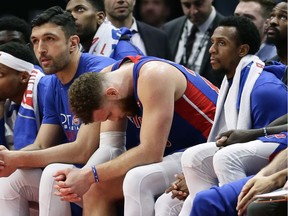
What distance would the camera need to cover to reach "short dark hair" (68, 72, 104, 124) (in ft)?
14.8

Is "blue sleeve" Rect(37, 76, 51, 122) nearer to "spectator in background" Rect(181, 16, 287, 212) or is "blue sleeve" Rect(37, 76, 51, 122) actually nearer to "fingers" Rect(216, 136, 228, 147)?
"spectator in background" Rect(181, 16, 287, 212)

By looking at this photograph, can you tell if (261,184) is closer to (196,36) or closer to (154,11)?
(196,36)

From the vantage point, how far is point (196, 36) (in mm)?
6934

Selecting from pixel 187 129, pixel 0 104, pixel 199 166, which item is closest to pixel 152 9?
pixel 0 104

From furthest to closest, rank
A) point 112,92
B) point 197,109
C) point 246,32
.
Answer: point 246,32 → point 197,109 → point 112,92

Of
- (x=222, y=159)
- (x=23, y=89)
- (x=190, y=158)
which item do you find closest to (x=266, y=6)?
(x=23, y=89)

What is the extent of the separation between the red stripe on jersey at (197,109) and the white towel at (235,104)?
0.34ft

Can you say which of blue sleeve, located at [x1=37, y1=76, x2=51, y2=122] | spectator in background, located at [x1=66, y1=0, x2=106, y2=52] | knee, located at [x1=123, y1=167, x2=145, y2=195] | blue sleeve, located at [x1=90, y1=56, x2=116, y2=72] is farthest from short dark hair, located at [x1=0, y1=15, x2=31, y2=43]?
knee, located at [x1=123, y1=167, x2=145, y2=195]

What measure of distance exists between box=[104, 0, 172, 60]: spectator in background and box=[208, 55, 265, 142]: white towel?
6.92ft

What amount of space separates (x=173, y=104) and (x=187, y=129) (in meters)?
0.31

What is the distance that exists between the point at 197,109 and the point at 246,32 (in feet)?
1.69

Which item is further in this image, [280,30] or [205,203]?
[280,30]

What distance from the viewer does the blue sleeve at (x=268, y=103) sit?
4488 millimetres

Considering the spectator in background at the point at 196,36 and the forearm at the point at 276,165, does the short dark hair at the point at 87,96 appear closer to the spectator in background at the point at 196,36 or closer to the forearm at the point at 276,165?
the forearm at the point at 276,165
